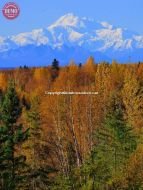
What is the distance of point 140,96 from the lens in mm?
83000

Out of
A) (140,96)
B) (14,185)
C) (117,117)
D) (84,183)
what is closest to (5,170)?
(14,185)

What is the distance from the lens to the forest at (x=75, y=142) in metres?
42.4

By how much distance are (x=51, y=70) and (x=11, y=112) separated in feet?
262

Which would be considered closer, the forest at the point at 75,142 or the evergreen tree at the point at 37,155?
the forest at the point at 75,142

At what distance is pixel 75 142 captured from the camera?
55.6m

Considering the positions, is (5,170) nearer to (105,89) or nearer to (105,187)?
(105,187)

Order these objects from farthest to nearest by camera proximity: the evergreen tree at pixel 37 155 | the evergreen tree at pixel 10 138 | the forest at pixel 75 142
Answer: the evergreen tree at pixel 37 155
the forest at pixel 75 142
the evergreen tree at pixel 10 138

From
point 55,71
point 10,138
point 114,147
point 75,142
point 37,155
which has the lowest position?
point 37,155

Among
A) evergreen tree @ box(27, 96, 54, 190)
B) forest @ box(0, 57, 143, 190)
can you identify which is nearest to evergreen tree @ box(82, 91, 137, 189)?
forest @ box(0, 57, 143, 190)

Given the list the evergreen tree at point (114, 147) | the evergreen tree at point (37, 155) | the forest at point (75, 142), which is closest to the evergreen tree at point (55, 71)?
the forest at point (75, 142)

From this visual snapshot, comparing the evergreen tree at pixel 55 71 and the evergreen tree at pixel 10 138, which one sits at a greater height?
the evergreen tree at pixel 55 71

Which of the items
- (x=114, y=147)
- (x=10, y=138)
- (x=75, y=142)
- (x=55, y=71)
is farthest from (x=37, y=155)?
(x=55, y=71)

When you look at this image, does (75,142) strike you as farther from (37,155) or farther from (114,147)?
(114,147)

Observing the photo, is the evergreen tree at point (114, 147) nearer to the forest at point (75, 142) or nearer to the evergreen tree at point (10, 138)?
the forest at point (75, 142)
